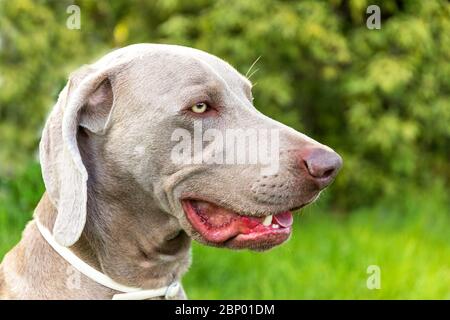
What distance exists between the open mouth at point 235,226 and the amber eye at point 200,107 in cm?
31

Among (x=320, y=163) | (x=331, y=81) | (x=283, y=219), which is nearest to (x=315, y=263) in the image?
(x=331, y=81)

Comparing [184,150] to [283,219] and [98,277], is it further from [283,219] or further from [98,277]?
[98,277]

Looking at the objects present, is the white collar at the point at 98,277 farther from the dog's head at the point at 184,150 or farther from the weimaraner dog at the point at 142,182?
the dog's head at the point at 184,150

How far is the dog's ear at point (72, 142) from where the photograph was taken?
7.65ft

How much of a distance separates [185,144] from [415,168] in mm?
5233

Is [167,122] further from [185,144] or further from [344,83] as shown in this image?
[344,83]

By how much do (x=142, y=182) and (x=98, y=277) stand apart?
1.18 ft

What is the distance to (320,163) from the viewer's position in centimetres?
231

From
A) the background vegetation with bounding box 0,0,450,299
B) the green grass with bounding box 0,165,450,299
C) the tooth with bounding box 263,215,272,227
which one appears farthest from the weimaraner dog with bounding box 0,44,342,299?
the background vegetation with bounding box 0,0,450,299

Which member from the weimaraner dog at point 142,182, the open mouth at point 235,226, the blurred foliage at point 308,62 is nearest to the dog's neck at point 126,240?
the weimaraner dog at point 142,182

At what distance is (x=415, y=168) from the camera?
729 centimetres

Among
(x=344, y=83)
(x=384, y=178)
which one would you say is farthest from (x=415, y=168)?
(x=344, y=83)

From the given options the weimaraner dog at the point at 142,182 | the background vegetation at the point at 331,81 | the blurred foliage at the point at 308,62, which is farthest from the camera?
the blurred foliage at the point at 308,62

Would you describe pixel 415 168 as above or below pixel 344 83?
below
